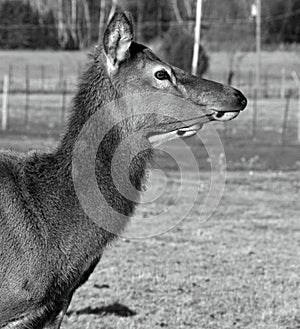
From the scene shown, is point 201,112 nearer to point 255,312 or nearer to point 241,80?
point 255,312

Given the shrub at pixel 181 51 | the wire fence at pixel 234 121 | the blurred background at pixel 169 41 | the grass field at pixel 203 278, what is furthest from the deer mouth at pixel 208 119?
the shrub at pixel 181 51

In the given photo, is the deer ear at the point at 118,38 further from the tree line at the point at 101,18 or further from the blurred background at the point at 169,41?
the tree line at the point at 101,18

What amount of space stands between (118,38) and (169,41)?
3786 cm

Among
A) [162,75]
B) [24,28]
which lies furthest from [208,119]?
[24,28]

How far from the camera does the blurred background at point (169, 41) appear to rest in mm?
42844

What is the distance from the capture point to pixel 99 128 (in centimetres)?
518

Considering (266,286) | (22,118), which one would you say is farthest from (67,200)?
(22,118)

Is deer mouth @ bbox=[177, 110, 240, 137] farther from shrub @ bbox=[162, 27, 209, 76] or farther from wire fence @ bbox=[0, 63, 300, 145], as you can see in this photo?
shrub @ bbox=[162, 27, 209, 76]

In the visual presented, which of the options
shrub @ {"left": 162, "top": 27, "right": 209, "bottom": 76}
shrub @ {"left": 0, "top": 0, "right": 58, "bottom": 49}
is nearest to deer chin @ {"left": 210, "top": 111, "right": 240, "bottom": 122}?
shrub @ {"left": 162, "top": 27, "right": 209, "bottom": 76}

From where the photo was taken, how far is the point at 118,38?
5.05 m

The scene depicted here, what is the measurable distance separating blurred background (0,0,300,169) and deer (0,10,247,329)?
1233 inches

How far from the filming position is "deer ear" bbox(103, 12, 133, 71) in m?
4.96

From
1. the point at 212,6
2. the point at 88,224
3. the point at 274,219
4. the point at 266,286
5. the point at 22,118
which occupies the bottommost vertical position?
the point at 212,6

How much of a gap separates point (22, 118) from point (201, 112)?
2657 cm
